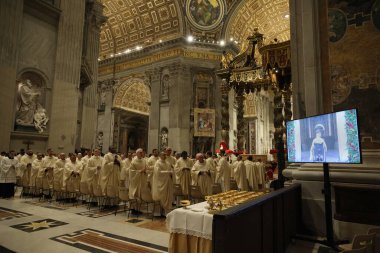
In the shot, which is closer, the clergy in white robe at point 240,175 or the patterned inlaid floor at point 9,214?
the patterned inlaid floor at point 9,214

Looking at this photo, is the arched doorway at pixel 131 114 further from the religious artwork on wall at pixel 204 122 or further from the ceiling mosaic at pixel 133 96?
the religious artwork on wall at pixel 204 122

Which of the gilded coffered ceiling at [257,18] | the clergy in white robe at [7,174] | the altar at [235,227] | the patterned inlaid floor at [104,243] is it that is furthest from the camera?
the gilded coffered ceiling at [257,18]

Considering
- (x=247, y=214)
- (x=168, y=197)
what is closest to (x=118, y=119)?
(x=168, y=197)

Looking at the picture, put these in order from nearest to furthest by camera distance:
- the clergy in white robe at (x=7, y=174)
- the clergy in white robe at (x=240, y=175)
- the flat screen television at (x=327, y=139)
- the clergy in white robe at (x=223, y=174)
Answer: the flat screen television at (x=327, y=139) → the clergy in white robe at (x=7, y=174) → the clergy in white robe at (x=223, y=174) → the clergy in white robe at (x=240, y=175)

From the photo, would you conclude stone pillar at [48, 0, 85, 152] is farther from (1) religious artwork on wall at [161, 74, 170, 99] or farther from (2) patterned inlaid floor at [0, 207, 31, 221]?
(1) religious artwork on wall at [161, 74, 170, 99]

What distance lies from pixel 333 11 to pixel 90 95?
12.8m

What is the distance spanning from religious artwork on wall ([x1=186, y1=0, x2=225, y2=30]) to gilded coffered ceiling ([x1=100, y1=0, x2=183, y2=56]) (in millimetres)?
992

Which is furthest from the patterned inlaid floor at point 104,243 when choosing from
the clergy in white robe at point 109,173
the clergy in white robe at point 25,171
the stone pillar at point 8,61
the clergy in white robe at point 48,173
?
the stone pillar at point 8,61

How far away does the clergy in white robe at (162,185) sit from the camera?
6.28 meters

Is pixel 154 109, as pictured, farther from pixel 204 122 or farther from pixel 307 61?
pixel 307 61

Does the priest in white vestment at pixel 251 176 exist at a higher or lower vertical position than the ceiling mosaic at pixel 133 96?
lower

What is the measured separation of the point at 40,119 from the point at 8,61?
97.5 inches

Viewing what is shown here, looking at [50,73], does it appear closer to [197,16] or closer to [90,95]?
[90,95]

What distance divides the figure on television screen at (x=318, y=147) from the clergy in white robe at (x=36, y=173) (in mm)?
8231
